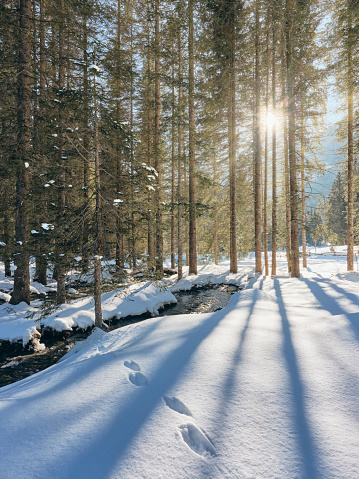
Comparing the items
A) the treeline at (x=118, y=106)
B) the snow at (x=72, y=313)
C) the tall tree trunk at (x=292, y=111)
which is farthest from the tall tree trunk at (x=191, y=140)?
the tall tree trunk at (x=292, y=111)

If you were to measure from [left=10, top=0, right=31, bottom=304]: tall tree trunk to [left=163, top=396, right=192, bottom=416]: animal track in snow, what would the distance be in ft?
22.1

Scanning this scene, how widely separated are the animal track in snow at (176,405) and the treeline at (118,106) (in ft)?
13.6

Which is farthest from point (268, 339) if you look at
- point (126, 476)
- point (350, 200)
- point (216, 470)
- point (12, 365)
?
point (350, 200)

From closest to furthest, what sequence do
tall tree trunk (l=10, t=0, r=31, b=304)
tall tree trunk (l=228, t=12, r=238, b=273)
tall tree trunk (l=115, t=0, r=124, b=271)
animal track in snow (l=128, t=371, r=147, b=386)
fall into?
1. animal track in snow (l=128, t=371, r=147, b=386)
2. tall tree trunk (l=115, t=0, r=124, b=271)
3. tall tree trunk (l=10, t=0, r=31, b=304)
4. tall tree trunk (l=228, t=12, r=238, b=273)

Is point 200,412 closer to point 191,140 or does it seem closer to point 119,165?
point 119,165

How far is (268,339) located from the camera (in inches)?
128

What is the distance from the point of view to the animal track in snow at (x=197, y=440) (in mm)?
1559

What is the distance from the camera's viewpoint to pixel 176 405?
6.64ft

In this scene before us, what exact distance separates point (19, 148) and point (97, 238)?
188 inches

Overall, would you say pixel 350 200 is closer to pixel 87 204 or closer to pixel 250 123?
pixel 250 123

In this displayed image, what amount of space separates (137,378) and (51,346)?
5.13 metres

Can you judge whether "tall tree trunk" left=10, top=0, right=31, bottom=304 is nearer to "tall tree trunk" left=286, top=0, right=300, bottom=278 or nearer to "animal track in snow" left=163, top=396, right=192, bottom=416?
"animal track in snow" left=163, top=396, right=192, bottom=416

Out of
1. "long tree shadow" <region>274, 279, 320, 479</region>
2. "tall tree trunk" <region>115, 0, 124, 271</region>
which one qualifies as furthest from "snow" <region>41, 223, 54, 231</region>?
"long tree shadow" <region>274, 279, 320, 479</region>

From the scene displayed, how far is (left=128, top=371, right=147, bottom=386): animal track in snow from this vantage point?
2.41 m
